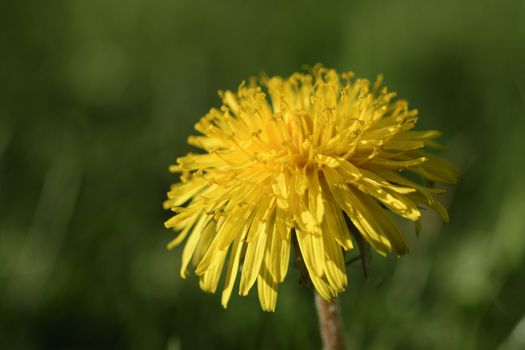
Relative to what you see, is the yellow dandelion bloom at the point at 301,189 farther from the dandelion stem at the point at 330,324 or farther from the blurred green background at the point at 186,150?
the blurred green background at the point at 186,150

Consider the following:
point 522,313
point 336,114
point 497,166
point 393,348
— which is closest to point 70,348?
point 393,348

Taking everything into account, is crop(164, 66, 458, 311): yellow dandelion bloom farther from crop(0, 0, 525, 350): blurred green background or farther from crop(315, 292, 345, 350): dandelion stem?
crop(0, 0, 525, 350): blurred green background

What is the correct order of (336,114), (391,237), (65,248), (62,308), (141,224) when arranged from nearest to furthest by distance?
(391,237) → (336,114) → (62,308) → (65,248) → (141,224)

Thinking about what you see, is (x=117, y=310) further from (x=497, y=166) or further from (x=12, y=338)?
(x=497, y=166)

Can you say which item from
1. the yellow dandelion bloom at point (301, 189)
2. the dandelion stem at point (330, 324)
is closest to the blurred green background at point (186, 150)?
the dandelion stem at point (330, 324)

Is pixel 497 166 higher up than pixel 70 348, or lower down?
higher up
